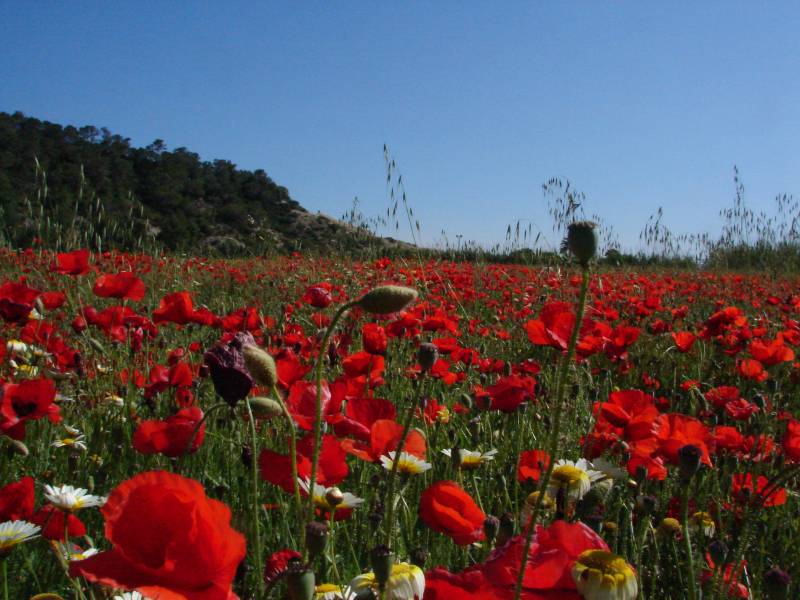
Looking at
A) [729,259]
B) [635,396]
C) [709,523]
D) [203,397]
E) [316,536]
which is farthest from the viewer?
[729,259]

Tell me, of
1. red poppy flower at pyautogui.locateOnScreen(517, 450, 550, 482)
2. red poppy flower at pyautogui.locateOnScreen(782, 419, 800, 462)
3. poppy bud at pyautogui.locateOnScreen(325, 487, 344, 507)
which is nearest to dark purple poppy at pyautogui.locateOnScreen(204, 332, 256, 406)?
poppy bud at pyautogui.locateOnScreen(325, 487, 344, 507)

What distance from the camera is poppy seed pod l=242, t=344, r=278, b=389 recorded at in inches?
33.9

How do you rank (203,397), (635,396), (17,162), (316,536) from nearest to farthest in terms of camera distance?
(316,536) → (635,396) → (203,397) → (17,162)

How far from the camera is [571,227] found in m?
0.61

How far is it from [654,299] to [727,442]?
8.11 ft

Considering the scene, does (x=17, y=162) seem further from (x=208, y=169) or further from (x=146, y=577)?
(x=146, y=577)

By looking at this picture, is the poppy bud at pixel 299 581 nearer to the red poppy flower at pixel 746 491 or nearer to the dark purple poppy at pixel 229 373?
the dark purple poppy at pixel 229 373

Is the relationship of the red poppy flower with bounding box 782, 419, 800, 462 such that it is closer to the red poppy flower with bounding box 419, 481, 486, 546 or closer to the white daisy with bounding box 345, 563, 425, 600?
the red poppy flower with bounding box 419, 481, 486, 546

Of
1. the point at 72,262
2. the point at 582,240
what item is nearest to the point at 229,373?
the point at 582,240

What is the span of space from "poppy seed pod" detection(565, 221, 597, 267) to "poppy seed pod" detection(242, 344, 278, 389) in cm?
44

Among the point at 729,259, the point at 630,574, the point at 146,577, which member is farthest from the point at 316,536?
the point at 729,259

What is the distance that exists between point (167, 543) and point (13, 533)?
624 mm

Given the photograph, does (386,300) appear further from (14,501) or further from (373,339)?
(373,339)

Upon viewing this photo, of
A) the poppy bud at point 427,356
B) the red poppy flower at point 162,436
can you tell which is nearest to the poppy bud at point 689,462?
the poppy bud at point 427,356
